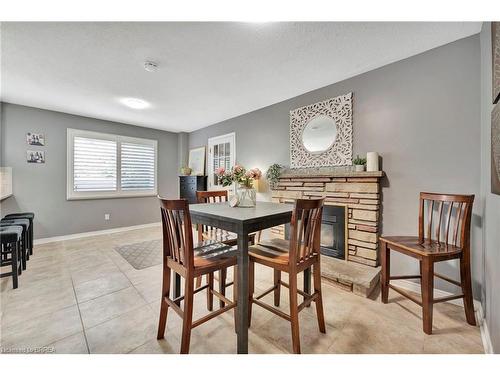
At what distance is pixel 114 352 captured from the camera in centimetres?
138

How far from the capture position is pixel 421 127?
2139mm

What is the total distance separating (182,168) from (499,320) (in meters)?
5.37

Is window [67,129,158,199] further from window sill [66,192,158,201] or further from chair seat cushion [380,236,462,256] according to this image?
chair seat cushion [380,236,462,256]

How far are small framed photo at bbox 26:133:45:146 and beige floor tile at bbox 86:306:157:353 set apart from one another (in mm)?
3887

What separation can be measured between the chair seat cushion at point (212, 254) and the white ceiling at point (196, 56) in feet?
6.04

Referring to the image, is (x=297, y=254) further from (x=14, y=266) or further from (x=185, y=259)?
(x=14, y=266)

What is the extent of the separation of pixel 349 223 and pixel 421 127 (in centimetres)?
125

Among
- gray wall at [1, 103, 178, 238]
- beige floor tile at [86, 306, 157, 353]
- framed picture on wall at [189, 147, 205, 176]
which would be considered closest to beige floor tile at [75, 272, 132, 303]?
beige floor tile at [86, 306, 157, 353]

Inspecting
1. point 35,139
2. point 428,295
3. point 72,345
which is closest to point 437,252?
point 428,295

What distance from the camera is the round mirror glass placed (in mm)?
2838

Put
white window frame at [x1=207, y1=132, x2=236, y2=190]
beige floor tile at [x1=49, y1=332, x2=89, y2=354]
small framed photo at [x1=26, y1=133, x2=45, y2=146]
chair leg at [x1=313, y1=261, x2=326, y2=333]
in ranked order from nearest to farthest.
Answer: beige floor tile at [x1=49, y1=332, x2=89, y2=354], chair leg at [x1=313, y1=261, x2=326, y2=333], small framed photo at [x1=26, y1=133, x2=45, y2=146], white window frame at [x1=207, y1=132, x2=236, y2=190]

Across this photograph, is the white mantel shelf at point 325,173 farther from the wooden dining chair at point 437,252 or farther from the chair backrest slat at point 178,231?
the chair backrest slat at point 178,231
